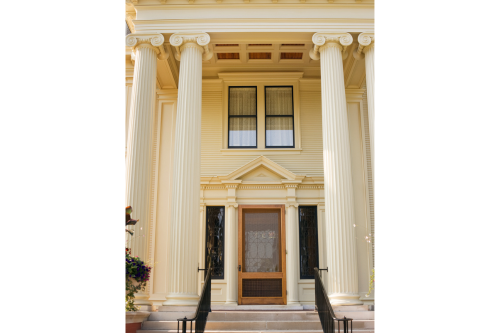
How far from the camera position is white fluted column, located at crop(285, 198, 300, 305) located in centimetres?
1205

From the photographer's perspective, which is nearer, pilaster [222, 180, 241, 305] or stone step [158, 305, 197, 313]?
stone step [158, 305, 197, 313]

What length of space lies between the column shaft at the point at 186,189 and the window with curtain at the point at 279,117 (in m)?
3.46

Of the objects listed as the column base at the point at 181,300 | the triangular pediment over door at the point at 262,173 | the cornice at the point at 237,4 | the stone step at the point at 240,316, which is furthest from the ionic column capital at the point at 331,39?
the column base at the point at 181,300

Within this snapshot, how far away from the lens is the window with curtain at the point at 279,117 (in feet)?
44.2

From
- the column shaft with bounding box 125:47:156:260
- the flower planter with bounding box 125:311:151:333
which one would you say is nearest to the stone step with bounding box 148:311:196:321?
the flower planter with bounding box 125:311:151:333

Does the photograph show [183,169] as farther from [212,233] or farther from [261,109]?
[261,109]

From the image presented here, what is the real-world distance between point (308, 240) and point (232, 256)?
2.27m

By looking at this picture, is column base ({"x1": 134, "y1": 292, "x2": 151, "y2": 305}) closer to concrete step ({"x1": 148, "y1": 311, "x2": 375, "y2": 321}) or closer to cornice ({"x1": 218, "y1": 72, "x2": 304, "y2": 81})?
concrete step ({"x1": 148, "y1": 311, "x2": 375, "y2": 321})

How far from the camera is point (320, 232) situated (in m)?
12.7

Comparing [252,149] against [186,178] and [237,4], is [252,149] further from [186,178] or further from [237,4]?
[237,4]

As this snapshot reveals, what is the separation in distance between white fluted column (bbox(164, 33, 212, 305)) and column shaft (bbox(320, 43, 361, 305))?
2980mm

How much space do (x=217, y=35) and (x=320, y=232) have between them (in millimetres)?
6185

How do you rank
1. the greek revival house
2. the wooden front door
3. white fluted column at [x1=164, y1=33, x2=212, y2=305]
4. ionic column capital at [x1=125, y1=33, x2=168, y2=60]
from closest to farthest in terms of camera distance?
white fluted column at [x1=164, y1=33, x2=212, y2=305], the greek revival house, ionic column capital at [x1=125, y1=33, x2=168, y2=60], the wooden front door

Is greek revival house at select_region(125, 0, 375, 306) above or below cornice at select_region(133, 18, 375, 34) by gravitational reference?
below
